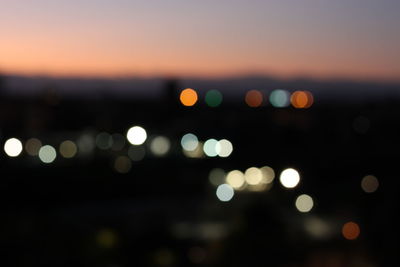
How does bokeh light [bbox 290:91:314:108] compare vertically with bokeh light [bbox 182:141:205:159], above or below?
above

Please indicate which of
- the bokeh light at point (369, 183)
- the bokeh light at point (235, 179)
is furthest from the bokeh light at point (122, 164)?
the bokeh light at point (369, 183)

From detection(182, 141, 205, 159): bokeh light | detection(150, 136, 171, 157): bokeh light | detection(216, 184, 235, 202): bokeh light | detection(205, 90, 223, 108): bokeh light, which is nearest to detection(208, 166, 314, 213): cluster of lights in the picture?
detection(216, 184, 235, 202): bokeh light

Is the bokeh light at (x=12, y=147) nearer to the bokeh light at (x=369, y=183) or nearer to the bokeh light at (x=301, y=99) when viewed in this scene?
the bokeh light at (x=369, y=183)

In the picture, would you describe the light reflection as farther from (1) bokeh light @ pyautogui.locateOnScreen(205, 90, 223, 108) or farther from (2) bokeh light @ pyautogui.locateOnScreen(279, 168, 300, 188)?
(1) bokeh light @ pyautogui.locateOnScreen(205, 90, 223, 108)

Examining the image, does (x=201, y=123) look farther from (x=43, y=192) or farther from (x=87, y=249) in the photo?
(x=87, y=249)

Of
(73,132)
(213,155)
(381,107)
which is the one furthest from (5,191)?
(381,107)

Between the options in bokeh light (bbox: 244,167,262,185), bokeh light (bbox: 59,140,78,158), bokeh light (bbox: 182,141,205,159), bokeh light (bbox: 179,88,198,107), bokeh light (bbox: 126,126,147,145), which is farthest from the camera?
bokeh light (bbox: 179,88,198,107)

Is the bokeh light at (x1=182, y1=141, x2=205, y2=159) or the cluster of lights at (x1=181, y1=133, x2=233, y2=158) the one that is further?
the cluster of lights at (x1=181, y1=133, x2=233, y2=158)

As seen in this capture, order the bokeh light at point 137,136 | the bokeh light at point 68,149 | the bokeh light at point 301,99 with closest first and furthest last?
the bokeh light at point 68,149
the bokeh light at point 137,136
the bokeh light at point 301,99
